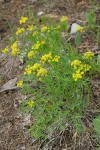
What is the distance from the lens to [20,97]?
3.07 meters

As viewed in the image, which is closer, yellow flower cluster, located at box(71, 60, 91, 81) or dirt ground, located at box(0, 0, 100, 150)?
yellow flower cluster, located at box(71, 60, 91, 81)

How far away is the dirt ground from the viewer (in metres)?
2.59

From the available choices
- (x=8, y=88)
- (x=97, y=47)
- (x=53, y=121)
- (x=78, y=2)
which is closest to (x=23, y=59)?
(x=8, y=88)

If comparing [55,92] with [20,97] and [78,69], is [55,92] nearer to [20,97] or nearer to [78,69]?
[78,69]

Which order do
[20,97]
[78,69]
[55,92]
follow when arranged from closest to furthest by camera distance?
[78,69]
[55,92]
[20,97]

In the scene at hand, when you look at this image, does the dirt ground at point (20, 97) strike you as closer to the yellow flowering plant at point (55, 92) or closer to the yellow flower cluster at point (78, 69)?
the yellow flowering plant at point (55, 92)

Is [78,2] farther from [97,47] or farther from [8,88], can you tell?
[8,88]

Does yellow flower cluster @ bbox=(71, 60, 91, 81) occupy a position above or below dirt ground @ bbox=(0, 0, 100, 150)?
above

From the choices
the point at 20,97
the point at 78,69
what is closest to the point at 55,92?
the point at 78,69

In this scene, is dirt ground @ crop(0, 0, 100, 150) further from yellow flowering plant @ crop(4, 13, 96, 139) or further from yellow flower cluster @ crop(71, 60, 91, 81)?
yellow flower cluster @ crop(71, 60, 91, 81)

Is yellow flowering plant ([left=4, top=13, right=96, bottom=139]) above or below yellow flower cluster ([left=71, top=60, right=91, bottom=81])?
below

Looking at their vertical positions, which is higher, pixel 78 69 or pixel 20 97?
pixel 78 69

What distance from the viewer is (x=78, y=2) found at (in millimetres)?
4129

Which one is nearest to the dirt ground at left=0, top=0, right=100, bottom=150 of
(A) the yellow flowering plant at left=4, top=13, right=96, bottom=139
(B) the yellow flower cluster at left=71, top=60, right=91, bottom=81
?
(A) the yellow flowering plant at left=4, top=13, right=96, bottom=139
